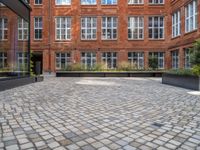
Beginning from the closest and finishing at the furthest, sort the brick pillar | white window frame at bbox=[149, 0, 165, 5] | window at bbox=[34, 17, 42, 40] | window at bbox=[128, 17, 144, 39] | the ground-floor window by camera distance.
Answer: the ground-floor window < the brick pillar < white window frame at bbox=[149, 0, 165, 5] < window at bbox=[128, 17, 144, 39] < window at bbox=[34, 17, 42, 40]

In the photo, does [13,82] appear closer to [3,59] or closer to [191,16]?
[3,59]

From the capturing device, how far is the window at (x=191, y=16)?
2078cm

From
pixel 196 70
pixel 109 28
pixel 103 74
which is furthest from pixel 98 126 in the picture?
pixel 109 28

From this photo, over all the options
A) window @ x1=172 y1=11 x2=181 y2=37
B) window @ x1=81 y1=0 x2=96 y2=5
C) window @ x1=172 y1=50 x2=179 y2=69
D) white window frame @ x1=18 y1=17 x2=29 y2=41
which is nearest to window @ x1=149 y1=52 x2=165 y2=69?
window @ x1=172 y1=50 x2=179 y2=69

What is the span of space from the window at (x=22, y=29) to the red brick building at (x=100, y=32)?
47.4 feet

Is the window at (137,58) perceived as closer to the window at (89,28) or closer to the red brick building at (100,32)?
the red brick building at (100,32)

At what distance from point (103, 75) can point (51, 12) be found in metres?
12.1

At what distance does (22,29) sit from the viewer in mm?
14156

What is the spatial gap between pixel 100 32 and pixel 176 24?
382 inches

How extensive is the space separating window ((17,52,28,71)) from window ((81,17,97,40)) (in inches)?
610

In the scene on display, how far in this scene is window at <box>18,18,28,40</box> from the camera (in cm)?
1399

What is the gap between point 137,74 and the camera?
25.0 metres

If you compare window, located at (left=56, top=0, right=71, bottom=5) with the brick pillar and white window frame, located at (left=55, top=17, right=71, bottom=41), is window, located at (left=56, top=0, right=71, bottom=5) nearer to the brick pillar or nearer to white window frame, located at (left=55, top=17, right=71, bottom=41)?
white window frame, located at (left=55, top=17, right=71, bottom=41)

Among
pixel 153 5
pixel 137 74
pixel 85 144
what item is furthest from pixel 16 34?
pixel 153 5
